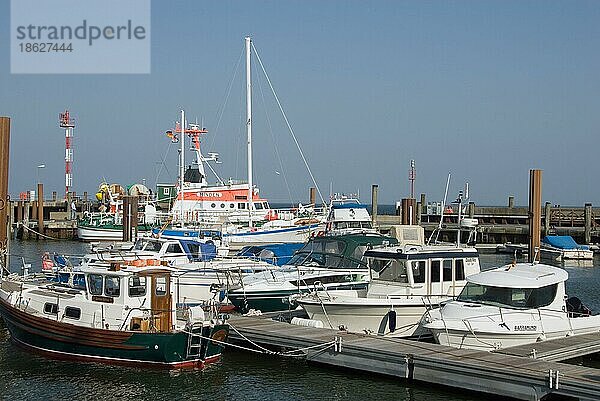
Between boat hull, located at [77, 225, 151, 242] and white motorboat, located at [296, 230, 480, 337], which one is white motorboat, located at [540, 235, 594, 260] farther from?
white motorboat, located at [296, 230, 480, 337]

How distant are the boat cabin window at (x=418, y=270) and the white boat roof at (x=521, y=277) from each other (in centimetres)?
157

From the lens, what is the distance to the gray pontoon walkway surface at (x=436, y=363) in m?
14.8

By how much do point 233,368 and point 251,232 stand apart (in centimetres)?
2854

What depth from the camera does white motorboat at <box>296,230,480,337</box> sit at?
19.5m

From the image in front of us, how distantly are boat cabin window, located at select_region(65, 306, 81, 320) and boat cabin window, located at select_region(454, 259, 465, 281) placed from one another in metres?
8.94

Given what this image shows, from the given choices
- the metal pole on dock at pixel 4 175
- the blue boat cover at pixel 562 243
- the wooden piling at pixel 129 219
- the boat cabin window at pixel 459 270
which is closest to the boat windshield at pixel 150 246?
the metal pole on dock at pixel 4 175

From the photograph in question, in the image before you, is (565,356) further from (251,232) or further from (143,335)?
(251,232)

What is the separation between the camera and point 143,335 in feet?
57.2

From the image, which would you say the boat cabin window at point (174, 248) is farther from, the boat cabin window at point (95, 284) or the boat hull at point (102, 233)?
the boat hull at point (102, 233)

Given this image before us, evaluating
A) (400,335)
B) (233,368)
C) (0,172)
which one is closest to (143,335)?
(233,368)

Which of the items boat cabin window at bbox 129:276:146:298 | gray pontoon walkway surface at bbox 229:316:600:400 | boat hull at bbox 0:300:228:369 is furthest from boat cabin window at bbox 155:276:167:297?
gray pontoon walkway surface at bbox 229:316:600:400

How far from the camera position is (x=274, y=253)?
99.5ft

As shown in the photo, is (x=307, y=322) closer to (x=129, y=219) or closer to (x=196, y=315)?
(x=196, y=315)

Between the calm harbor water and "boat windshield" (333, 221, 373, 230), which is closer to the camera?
A: the calm harbor water
